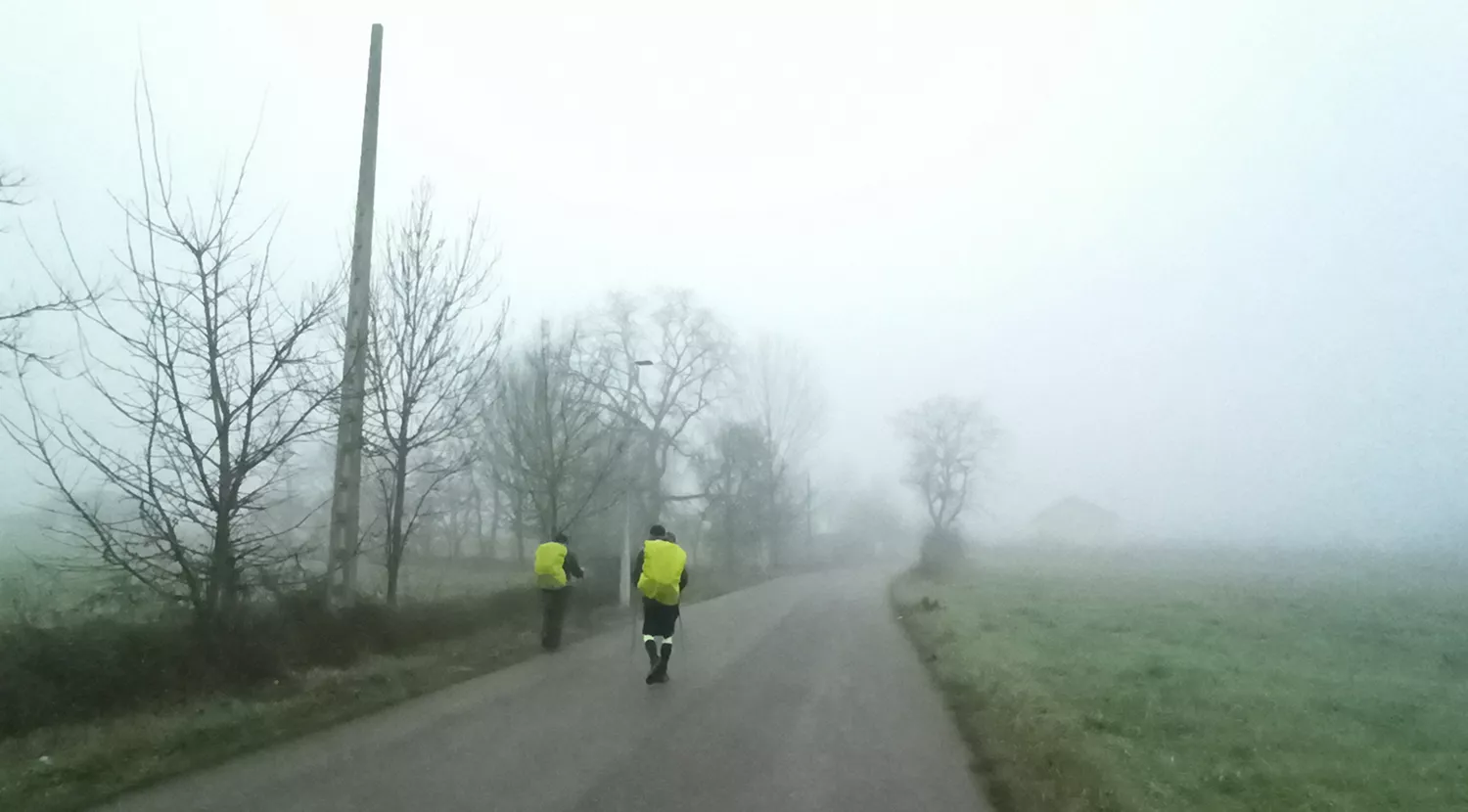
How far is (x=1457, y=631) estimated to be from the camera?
1988cm

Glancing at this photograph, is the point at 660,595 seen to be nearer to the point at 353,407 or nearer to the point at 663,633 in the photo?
the point at 663,633

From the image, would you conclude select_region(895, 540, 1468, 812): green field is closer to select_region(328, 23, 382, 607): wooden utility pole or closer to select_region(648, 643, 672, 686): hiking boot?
select_region(648, 643, 672, 686): hiking boot

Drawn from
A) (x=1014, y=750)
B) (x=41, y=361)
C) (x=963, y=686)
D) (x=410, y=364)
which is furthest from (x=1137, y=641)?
(x=41, y=361)

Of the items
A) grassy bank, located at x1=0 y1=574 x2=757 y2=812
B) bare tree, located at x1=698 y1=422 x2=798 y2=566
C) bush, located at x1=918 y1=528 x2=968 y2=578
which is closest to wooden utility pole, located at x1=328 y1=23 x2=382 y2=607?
grassy bank, located at x1=0 y1=574 x2=757 y2=812

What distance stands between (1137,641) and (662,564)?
11199mm

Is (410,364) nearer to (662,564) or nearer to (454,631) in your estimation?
(454,631)

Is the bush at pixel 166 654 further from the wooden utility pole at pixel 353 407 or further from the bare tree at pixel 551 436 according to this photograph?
the bare tree at pixel 551 436

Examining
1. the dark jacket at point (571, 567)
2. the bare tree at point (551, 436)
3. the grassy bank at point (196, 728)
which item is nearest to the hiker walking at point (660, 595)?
the grassy bank at point (196, 728)

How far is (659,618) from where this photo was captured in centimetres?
1235

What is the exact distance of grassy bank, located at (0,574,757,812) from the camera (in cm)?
686

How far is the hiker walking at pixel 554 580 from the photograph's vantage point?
15453mm

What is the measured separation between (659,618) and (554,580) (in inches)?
148

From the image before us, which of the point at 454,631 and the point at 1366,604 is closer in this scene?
the point at 454,631

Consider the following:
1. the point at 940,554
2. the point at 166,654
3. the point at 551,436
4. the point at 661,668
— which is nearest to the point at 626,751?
the point at 661,668
